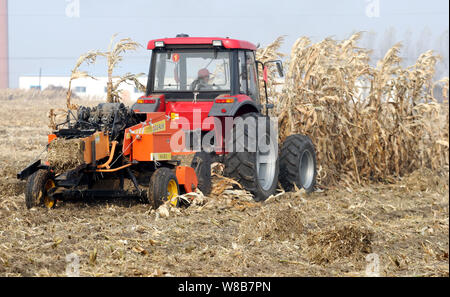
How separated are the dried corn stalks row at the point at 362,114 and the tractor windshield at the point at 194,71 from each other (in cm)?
214

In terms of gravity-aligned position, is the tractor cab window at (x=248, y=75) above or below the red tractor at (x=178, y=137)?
above

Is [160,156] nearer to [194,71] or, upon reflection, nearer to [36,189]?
[194,71]

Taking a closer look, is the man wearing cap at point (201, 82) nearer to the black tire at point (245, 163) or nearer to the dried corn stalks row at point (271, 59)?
the black tire at point (245, 163)

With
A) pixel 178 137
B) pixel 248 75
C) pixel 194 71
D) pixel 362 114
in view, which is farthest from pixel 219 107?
pixel 362 114

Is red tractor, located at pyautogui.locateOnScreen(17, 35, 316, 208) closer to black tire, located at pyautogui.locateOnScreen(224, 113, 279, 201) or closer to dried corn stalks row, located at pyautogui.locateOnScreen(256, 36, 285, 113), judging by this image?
black tire, located at pyautogui.locateOnScreen(224, 113, 279, 201)

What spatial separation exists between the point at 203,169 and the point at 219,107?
34.4 inches

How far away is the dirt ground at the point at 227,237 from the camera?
5293 mm

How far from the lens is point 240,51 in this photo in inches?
364

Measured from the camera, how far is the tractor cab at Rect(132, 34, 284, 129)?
8.90 metres

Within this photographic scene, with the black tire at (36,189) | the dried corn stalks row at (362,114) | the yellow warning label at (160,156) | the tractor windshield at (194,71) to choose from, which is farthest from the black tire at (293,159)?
the black tire at (36,189)

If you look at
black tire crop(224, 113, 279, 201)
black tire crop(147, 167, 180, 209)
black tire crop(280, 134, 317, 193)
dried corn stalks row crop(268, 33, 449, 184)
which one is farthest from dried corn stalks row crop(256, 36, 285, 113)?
black tire crop(147, 167, 180, 209)

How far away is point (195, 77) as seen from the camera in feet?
29.9

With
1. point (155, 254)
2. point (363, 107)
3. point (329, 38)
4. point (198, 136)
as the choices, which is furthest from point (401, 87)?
point (155, 254)
